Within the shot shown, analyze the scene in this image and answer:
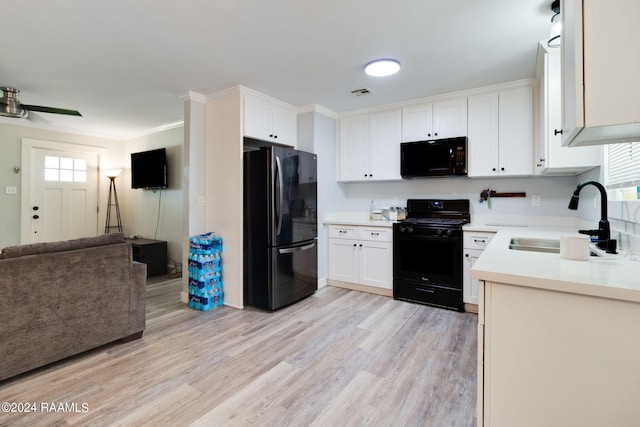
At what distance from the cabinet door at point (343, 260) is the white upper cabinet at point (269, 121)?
56.5 inches

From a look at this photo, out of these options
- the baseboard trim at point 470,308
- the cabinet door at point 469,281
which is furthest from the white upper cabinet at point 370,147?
the baseboard trim at point 470,308

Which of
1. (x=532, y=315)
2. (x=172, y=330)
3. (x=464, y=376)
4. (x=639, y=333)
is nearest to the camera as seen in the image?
(x=639, y=333)

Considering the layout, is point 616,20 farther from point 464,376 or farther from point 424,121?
point 424,121

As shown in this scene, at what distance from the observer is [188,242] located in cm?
345

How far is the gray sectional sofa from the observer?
1943 mm

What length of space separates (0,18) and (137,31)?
831 mm

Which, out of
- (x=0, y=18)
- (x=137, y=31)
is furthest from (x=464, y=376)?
(x=0, y=18)

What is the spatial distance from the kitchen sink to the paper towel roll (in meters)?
0.62

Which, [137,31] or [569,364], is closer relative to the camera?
[569,364]

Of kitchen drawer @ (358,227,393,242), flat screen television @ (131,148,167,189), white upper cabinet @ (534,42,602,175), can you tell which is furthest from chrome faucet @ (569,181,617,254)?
flat screen television @ (131,148,167,189)

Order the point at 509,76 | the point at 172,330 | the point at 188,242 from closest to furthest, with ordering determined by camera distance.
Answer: the point at 172,330
the point at 509,76
the point at 188,242

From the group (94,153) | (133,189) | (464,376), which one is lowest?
(464,376)

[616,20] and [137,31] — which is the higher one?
[137,31]

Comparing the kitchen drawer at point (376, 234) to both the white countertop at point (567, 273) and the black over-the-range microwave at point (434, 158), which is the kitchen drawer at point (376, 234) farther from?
the white countertop at point (567, 273)
